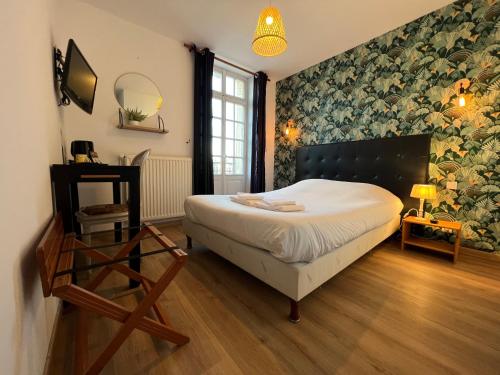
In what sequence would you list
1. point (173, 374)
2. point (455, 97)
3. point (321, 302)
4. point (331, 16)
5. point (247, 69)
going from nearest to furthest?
point (173, 374)
point (321, 302)
point (455, 97)
point (331, 16)
point (247, 69)

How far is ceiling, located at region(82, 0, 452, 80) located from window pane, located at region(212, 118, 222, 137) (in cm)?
107

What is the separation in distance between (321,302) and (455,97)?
2649mm

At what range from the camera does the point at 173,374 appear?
3.09ft

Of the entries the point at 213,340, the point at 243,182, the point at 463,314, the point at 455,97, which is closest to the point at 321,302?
the point at 213,340

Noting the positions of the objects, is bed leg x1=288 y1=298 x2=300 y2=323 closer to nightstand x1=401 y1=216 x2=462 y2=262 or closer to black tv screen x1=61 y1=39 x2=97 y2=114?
nightstand x1=401 y1=216 x2=462 y2=262

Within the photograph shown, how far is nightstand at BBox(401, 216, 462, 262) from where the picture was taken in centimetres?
207

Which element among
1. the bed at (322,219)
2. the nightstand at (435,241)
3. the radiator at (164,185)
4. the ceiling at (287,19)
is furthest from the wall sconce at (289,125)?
the nightstand at (435,241)

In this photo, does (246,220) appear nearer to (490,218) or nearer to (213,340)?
(213,340)

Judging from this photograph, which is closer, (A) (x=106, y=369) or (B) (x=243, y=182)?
(A) (x=106, y=369)

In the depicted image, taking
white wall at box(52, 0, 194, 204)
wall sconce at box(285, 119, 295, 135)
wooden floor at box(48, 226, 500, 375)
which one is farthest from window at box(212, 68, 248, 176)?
wooden floor at box(48, 226, 500, 375)

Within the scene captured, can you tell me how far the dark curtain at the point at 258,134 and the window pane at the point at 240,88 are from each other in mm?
233

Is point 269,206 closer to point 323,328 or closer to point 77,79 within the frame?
point 323,328

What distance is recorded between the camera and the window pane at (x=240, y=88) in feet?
13.1

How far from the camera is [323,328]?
1220 mm
